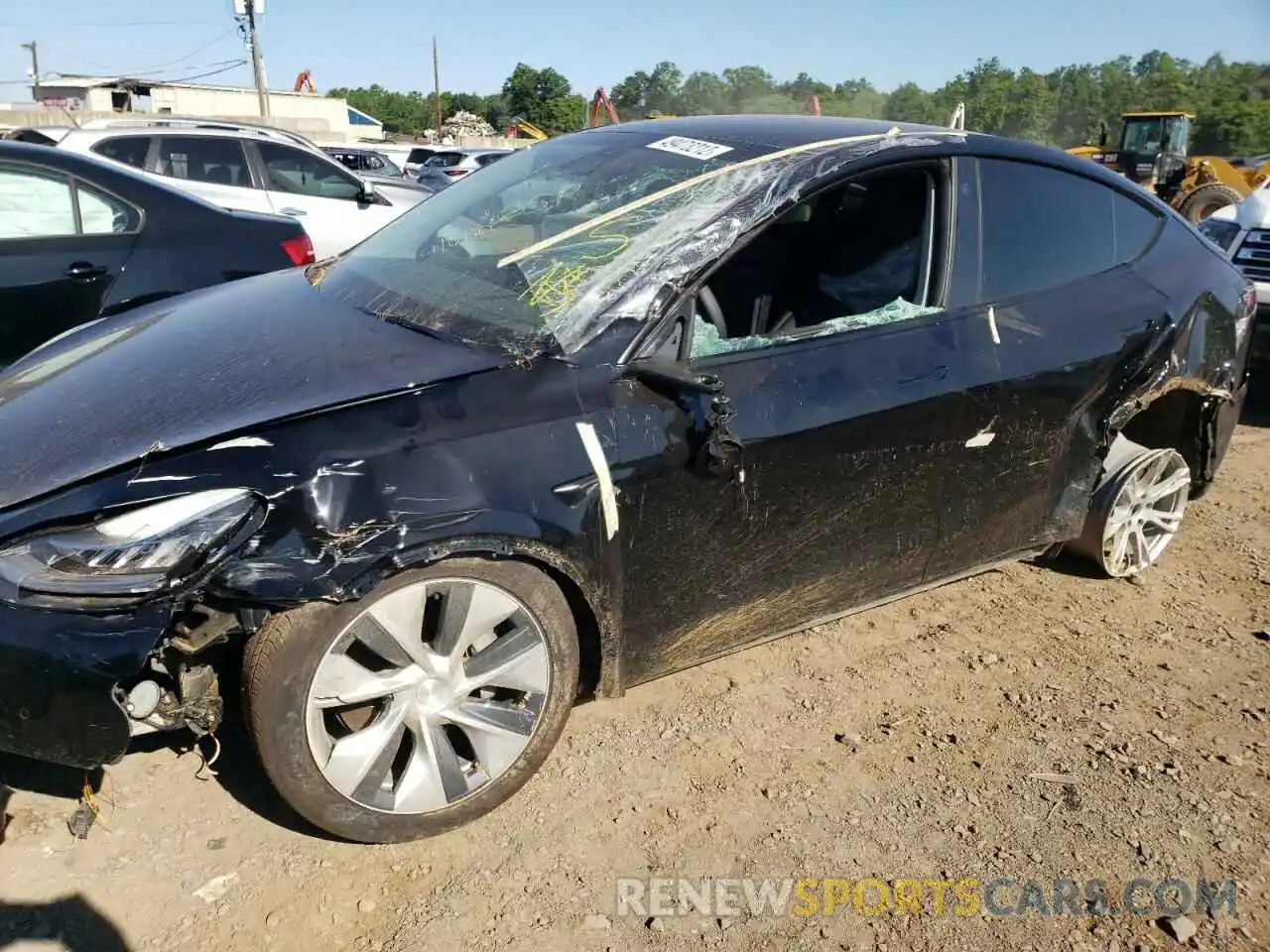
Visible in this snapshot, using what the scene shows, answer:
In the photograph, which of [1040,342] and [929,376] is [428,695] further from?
[1040,342]

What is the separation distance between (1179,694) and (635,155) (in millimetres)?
2532

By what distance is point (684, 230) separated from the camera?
2.68m

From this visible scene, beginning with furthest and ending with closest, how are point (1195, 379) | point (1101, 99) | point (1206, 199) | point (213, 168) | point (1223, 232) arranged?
point (1101, 99), point (1206, 199), point (213, 168), point (1223, 232), point (1195, 379)

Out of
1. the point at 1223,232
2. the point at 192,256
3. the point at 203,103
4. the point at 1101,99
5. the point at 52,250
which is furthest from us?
the point at 1101,99

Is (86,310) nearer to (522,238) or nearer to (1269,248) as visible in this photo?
(522,238)

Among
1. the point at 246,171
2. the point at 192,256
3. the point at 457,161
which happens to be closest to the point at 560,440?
the point at 192,256

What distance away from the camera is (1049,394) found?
10.6ft

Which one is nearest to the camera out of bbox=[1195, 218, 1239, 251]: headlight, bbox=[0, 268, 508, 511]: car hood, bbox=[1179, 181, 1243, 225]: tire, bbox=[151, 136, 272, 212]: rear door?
bbox=[0, 268, 508, 511]: car hood

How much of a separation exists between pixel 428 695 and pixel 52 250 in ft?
11.6

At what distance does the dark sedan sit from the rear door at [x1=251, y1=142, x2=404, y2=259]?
118 inches

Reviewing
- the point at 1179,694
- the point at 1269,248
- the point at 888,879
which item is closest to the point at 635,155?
the point at 888,879

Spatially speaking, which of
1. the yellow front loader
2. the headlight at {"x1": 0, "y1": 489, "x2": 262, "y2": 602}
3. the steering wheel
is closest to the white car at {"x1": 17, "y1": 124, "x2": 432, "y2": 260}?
the steering wheel

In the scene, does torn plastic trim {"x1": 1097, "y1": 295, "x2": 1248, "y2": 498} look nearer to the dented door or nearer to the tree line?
the dented door

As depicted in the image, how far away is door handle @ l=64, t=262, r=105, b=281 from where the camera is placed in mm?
4559
